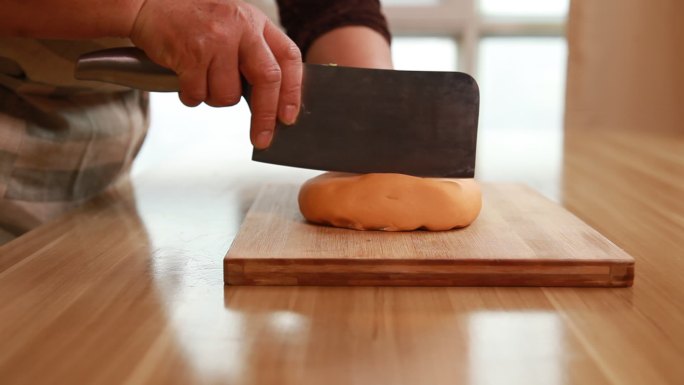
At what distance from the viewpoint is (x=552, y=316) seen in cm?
70

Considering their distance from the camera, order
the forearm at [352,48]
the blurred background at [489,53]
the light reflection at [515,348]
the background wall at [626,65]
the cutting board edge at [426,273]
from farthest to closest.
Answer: the blurred background at [489,53]
the background wall at [626,65]
the forearm at [352,48]
the cutting board edge at [426,273]
the light reflection at [515,348]

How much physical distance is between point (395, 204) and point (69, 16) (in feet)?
1.37

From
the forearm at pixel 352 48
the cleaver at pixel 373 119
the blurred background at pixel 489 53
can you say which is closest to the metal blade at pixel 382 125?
the cleaver at pixel 373 119

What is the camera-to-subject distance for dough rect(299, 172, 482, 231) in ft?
2.93

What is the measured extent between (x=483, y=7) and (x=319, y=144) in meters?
2.58

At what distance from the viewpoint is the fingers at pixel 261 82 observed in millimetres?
839

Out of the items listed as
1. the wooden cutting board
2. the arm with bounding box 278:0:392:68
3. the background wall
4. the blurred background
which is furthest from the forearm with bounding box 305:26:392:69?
the blurred background

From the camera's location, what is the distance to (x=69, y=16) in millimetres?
843

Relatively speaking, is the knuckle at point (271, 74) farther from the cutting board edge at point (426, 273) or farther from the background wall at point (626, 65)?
the background wall at point (626, 65)

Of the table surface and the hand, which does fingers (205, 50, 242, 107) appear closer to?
the hand

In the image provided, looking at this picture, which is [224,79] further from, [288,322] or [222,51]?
→ [288,322]

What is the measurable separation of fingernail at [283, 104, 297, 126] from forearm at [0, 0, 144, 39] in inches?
7.5

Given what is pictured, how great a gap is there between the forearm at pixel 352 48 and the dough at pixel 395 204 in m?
0.29

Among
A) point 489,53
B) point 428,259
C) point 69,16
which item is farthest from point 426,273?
point 489,53
